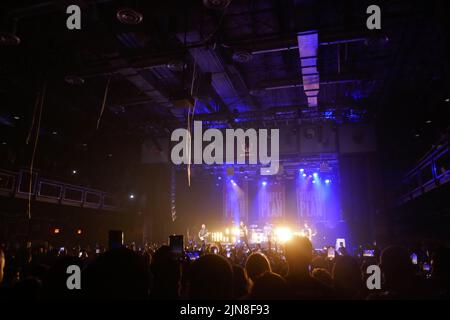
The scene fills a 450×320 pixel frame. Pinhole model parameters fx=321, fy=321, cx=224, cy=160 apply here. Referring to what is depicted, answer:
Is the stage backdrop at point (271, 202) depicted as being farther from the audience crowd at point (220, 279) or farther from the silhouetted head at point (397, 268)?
the silhouetted head at point (397, 268)

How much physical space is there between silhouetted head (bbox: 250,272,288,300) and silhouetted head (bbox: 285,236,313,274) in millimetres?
211

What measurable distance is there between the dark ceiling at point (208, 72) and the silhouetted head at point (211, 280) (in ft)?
16.2

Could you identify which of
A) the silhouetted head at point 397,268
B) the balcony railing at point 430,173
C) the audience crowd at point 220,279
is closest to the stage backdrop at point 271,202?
the balcony railing at point 430,173

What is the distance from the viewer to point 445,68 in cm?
562

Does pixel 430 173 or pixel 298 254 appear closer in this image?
pixel 298 254

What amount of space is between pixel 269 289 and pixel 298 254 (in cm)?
43

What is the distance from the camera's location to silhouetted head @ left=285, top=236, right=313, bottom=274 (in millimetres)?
2416

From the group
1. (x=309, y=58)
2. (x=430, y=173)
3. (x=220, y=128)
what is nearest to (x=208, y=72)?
(x=309, y=58)

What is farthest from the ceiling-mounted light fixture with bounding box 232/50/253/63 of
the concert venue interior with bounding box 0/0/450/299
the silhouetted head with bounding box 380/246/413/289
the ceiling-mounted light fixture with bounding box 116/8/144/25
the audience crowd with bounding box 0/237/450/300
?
the silhouetted head with bounding box 380/246/413/289

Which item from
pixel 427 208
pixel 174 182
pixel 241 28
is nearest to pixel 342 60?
pixel 241 28

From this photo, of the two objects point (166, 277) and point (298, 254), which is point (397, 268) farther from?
point (166, 277)

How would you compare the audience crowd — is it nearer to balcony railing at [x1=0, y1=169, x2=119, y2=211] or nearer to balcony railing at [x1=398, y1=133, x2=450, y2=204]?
balcony railing at [x1=398, y1=133, x2=450, y2=204]

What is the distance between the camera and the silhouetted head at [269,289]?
220 cm

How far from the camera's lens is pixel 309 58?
7.87m
